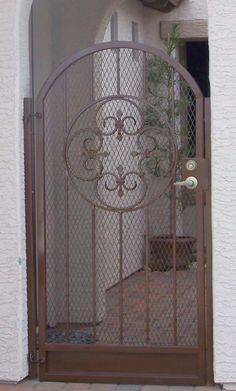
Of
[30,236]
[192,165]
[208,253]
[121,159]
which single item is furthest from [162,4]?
[208,253]

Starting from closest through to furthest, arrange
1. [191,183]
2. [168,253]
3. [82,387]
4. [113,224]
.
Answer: [191,183] → [82,387] → [113,224] → [168,253]

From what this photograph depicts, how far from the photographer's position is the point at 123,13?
29.7ft

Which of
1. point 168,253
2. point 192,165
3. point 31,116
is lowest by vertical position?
point 168,253

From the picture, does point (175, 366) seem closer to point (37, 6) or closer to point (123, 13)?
point (37, 6)

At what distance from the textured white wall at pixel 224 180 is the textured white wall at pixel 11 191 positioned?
1.24 m

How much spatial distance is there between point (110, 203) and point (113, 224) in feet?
5.49

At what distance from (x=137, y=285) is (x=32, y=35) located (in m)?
2.59

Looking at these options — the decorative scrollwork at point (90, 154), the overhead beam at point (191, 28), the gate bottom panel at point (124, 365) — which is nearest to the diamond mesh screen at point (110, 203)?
the decorative scrollwork at point (90, 154)

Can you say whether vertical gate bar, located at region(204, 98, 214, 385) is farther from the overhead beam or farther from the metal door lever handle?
the overhead beam

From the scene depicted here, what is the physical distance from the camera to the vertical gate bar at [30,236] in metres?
5.31

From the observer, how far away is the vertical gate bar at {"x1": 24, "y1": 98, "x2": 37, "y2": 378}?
209 inches

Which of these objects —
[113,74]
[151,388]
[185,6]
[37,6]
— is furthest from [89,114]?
[185,6]

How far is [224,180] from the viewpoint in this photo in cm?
499

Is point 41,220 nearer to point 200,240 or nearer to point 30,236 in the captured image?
point 30,236
